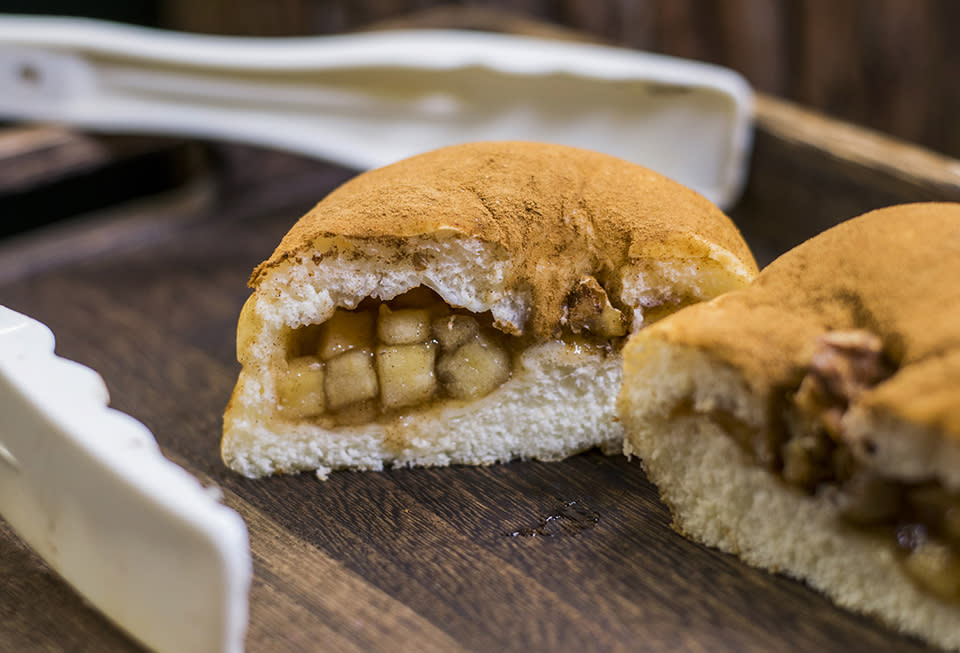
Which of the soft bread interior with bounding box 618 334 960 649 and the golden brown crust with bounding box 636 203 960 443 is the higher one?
the golden brown crust with bounding box 636 203 960 443

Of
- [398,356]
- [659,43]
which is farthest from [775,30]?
[398,356]

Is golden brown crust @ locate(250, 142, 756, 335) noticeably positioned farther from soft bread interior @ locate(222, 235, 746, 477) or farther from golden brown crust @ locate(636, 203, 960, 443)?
golden brown crust @ locate(636, 203, 960, 443)

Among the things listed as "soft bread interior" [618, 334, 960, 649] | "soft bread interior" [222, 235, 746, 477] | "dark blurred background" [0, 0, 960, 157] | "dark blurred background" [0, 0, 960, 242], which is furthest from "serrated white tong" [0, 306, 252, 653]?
"dark blurred background" [0, 0, 960, 157]

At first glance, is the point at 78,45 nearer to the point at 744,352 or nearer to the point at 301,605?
the point at 301,605

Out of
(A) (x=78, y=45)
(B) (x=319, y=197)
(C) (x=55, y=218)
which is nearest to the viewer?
(A) (x=78, y=45)

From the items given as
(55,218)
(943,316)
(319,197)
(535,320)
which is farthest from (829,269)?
(55,218)

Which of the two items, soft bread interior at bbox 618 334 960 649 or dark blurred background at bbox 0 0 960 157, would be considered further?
dark blurred background at bbox 0 0 960 157
